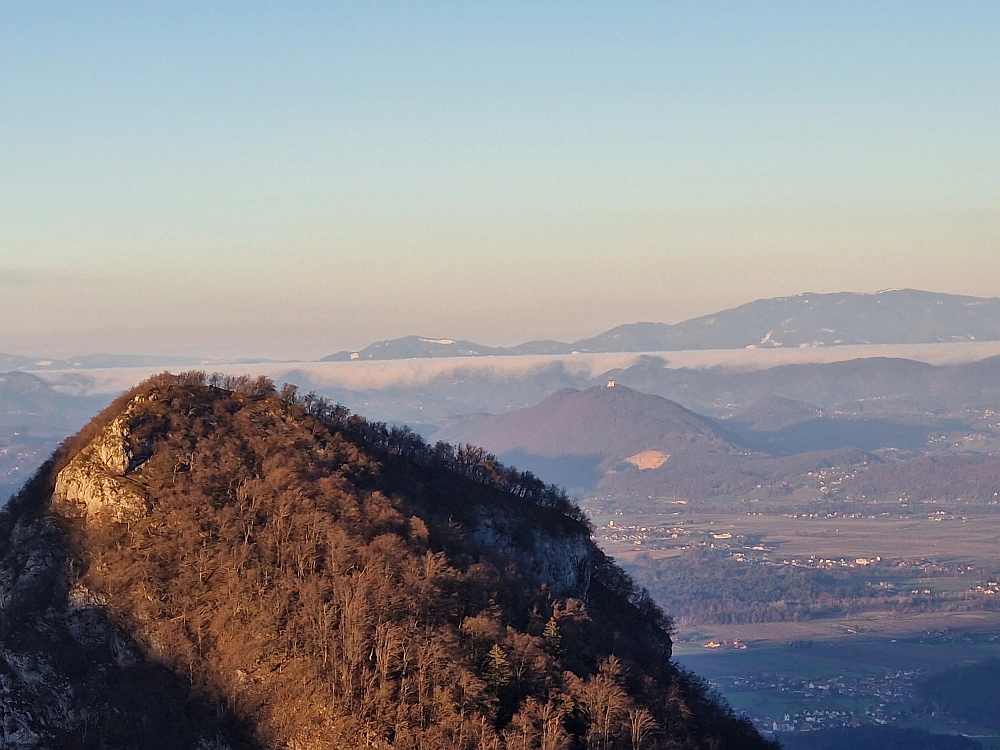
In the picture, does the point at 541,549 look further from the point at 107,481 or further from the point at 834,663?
the point at 834,663

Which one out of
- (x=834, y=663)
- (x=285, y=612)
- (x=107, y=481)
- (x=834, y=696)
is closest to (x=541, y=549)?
(x=285, y=612)

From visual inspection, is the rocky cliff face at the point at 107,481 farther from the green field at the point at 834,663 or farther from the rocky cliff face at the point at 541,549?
the green field at the point at 834,663

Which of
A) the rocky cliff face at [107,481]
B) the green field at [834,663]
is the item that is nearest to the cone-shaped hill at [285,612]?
the rocky cliff face at [107,481]

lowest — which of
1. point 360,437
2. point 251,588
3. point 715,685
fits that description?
point 715,685

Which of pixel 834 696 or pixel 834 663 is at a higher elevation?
pixel 834 696

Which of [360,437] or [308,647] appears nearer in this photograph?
[308,647]

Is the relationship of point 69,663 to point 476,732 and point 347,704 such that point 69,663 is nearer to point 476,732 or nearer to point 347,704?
point 347,704

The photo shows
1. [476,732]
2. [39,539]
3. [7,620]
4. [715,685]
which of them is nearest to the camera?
[476,732]

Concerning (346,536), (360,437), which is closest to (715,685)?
(360,437)
